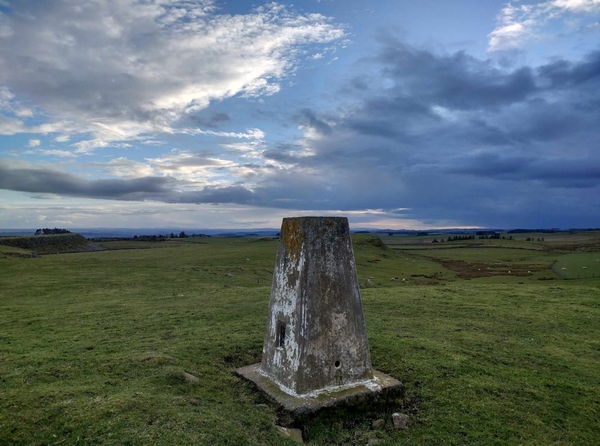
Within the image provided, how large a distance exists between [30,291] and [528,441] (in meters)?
26.6

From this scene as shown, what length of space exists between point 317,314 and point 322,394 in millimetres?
1831

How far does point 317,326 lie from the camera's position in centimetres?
900

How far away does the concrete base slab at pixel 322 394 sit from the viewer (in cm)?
837

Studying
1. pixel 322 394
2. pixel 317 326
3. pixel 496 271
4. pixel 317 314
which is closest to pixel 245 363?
pixel 322 394

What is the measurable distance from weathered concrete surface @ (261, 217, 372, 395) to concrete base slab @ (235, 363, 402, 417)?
21 centimetres

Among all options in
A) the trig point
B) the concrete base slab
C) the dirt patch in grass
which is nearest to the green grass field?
the concrete base slab

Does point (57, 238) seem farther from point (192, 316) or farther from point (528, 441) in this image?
point (528, 441)

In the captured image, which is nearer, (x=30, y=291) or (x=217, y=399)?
(x=217, y=399)

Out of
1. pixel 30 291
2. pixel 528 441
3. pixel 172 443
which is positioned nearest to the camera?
pixel 172 443

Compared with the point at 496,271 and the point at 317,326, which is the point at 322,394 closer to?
the point at 317,326

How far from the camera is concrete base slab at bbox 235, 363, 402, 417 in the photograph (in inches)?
329

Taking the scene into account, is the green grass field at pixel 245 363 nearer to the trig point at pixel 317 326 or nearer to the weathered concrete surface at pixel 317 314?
the trig point at pixel 317 326

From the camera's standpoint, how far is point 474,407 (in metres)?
9.03

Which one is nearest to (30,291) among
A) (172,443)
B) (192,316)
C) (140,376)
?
(192,316)
